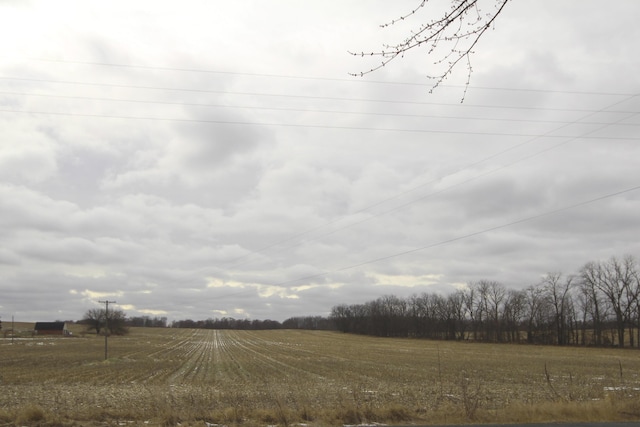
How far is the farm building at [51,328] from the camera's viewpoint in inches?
6427

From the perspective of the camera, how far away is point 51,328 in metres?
167

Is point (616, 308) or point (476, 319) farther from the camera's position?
point (476, 319)

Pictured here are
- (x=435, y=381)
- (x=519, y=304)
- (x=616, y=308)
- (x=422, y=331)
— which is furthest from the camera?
(x=422, y=331)

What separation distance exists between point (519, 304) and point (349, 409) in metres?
140

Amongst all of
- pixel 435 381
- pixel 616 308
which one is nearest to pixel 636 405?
pixel 435 381

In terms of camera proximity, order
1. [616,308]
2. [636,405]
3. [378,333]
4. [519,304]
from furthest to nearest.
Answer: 1. [378,333]
2. [519,304]
3. [616,308]
4. [636,405]

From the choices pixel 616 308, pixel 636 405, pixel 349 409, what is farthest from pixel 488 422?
pixel 616 308

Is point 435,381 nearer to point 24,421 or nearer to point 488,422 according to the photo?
point 488,422

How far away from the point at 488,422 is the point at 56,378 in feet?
115

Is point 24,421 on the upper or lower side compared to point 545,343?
upper

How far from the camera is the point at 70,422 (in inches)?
437

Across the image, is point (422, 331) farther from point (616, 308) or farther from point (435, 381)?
point (435, 381)

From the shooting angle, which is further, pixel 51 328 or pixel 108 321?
pixel 51 328

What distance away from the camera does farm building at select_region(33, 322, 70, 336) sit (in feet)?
536
